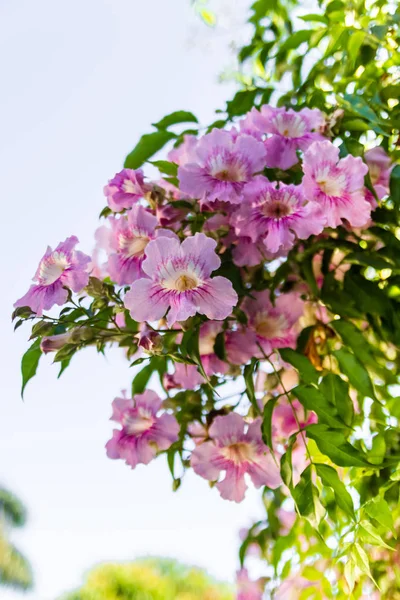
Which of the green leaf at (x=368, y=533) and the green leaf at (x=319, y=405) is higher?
the green leaf at (x=319, y=405)

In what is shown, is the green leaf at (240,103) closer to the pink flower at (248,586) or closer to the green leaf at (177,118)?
the green leaf at (177,118)

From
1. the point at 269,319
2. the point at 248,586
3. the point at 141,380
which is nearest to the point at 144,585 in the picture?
the point at 248,586

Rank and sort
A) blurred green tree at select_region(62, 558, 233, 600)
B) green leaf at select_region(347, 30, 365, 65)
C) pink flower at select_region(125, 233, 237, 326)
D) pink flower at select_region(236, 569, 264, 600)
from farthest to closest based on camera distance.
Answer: blurred green tree at select_region(62, 558, 233, 600)
pink flower at select_region(236, 569, 264, 600)
green leaf at select_region(347, 30, 365, 65)
pink flower at select_region(125, 233, 237, 326)

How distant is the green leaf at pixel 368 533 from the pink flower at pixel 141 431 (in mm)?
212

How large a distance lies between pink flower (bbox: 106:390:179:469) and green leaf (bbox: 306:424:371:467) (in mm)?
181

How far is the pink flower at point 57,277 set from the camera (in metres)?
0.58

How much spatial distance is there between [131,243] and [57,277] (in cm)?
9

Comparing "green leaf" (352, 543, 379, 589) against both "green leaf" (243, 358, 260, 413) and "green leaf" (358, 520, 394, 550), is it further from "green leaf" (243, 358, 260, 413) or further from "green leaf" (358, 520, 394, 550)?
"green leaf" (243, 358, 260, 413)

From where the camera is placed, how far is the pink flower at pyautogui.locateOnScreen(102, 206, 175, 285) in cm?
64

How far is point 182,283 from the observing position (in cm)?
53

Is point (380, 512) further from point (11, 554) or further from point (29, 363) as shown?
point (11, 554)

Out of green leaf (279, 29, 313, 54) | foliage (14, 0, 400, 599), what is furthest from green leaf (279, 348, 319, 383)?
green leaf (279, 29, 313, 54)

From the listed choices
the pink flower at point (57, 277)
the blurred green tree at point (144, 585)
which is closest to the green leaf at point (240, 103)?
the pink flower at point (57, 277)

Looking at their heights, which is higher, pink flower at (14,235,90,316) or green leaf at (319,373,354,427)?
pink flower at (14,235,90,316)
